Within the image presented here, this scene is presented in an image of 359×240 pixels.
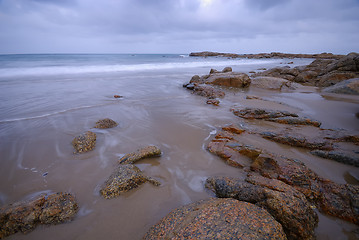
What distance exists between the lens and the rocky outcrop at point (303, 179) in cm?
214

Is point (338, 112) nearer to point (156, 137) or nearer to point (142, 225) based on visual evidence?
point (156, 137)

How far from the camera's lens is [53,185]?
264cm

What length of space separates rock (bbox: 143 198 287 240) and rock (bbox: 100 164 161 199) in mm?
848

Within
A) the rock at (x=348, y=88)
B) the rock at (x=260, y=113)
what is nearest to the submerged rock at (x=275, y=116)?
the rock at (x=260, y=113)

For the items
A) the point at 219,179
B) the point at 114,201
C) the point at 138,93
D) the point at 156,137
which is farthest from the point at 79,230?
the point at 138,93

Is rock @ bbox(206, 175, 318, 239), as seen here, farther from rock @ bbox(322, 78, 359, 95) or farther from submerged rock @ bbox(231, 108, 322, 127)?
rock @ bbox(322, 78, 359, 95)

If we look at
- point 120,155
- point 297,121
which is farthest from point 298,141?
point 120,155

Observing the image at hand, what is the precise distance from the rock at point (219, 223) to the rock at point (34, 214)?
3.72 feet

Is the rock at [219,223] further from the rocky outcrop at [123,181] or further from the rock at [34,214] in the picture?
the rock at [34,214]

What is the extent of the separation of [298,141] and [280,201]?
2.28 meters

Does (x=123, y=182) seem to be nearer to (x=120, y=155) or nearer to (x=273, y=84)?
(x=120, y=155)

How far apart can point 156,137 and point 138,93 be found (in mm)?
5157

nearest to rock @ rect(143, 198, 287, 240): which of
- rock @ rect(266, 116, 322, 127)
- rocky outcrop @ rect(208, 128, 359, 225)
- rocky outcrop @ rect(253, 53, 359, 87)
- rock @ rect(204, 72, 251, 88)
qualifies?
rocky outcrop @ rect(208, 128, 359, 225)

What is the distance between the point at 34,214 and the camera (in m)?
2.00
